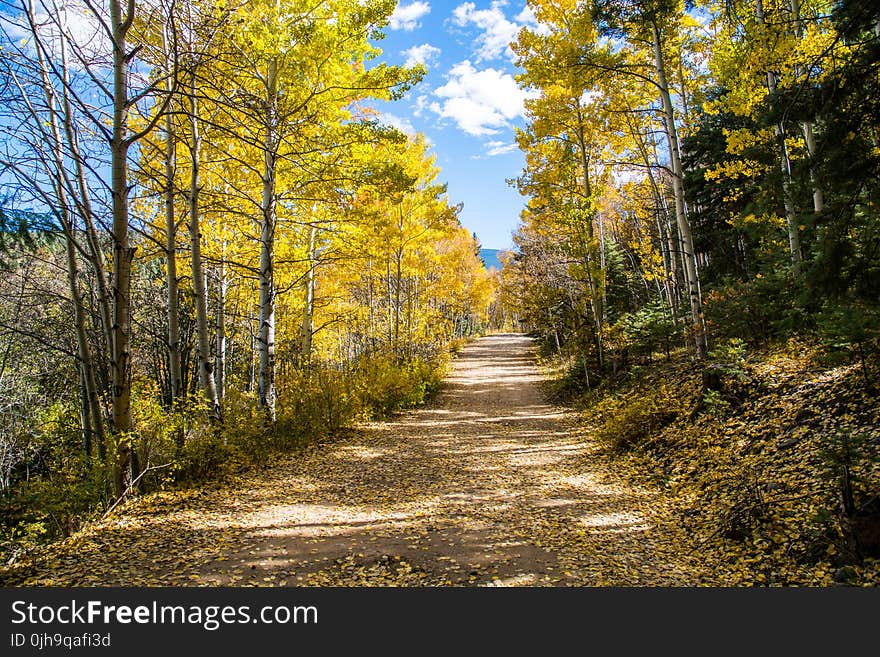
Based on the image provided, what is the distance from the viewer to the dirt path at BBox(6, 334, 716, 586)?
144 inches

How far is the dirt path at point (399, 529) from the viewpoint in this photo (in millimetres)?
3656

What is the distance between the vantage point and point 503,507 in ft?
17.4

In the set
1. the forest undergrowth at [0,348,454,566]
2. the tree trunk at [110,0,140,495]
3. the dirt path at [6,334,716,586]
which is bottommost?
the dirt path at [6,334,716,586]

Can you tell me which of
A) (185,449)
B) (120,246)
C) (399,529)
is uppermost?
(120,246)

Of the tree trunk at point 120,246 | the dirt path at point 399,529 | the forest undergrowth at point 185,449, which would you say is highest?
the tree trunk at point 120,246

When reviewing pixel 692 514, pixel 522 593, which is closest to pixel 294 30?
pixel 522 593

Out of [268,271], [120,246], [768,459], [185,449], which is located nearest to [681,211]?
[768,459]

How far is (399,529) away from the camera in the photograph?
4668 mm

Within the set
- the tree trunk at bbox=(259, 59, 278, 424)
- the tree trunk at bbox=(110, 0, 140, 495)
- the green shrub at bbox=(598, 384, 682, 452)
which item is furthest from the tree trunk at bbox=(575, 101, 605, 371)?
the tree trunk at bbox=(110, 0, 140, 495)

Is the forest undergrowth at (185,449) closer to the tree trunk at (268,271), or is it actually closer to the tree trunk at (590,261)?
the tree trunk at (268,271)

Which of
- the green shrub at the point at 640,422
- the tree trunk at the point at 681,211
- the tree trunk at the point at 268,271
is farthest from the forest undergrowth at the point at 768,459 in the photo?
the tree trunk at the point at 268,271

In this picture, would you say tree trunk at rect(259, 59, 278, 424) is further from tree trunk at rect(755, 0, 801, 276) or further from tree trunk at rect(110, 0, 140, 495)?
tree trunk at rect(755, 0, 801, 276)

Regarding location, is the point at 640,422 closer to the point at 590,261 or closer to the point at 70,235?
the point at 590,261

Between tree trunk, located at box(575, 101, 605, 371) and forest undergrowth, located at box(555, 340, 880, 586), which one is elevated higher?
tree trunk, located at box(575, 101, 605, 371)
